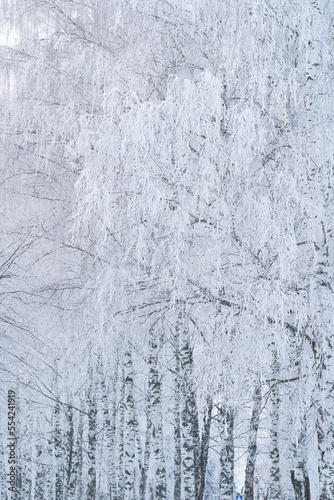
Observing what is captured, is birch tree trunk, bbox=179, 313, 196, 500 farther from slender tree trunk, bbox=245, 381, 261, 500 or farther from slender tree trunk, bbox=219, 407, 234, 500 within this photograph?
slender tree trunk, bbox=245, 381, 261, 500

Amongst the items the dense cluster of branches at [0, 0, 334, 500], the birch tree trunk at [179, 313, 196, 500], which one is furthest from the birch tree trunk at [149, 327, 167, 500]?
the birch tree trunk at [179, 313, 196, 500]

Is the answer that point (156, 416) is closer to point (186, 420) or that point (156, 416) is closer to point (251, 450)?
point (186, 420)

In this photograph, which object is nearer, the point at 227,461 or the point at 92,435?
the point at 227,461

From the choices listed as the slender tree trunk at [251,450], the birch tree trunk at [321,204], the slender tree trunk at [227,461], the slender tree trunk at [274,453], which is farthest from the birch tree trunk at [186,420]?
the birch tree trunk at [321,204]

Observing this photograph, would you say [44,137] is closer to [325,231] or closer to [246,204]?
[246,204]

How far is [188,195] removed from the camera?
6.30 metres

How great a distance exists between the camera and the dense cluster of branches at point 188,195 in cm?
559

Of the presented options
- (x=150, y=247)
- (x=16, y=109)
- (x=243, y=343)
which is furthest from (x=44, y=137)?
(x=243, y=343)

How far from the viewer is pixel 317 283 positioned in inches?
222

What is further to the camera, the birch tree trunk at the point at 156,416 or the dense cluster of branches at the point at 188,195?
the birch tree trunk at the point at 156,416

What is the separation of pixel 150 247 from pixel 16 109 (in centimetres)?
301

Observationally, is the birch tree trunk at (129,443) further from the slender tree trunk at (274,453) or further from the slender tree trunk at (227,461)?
the slender tree trunk at (274,453)

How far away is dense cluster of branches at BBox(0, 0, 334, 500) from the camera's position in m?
5.59

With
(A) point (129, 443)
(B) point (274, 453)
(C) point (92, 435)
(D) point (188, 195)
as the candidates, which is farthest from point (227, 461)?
(D) point (188, 195)
